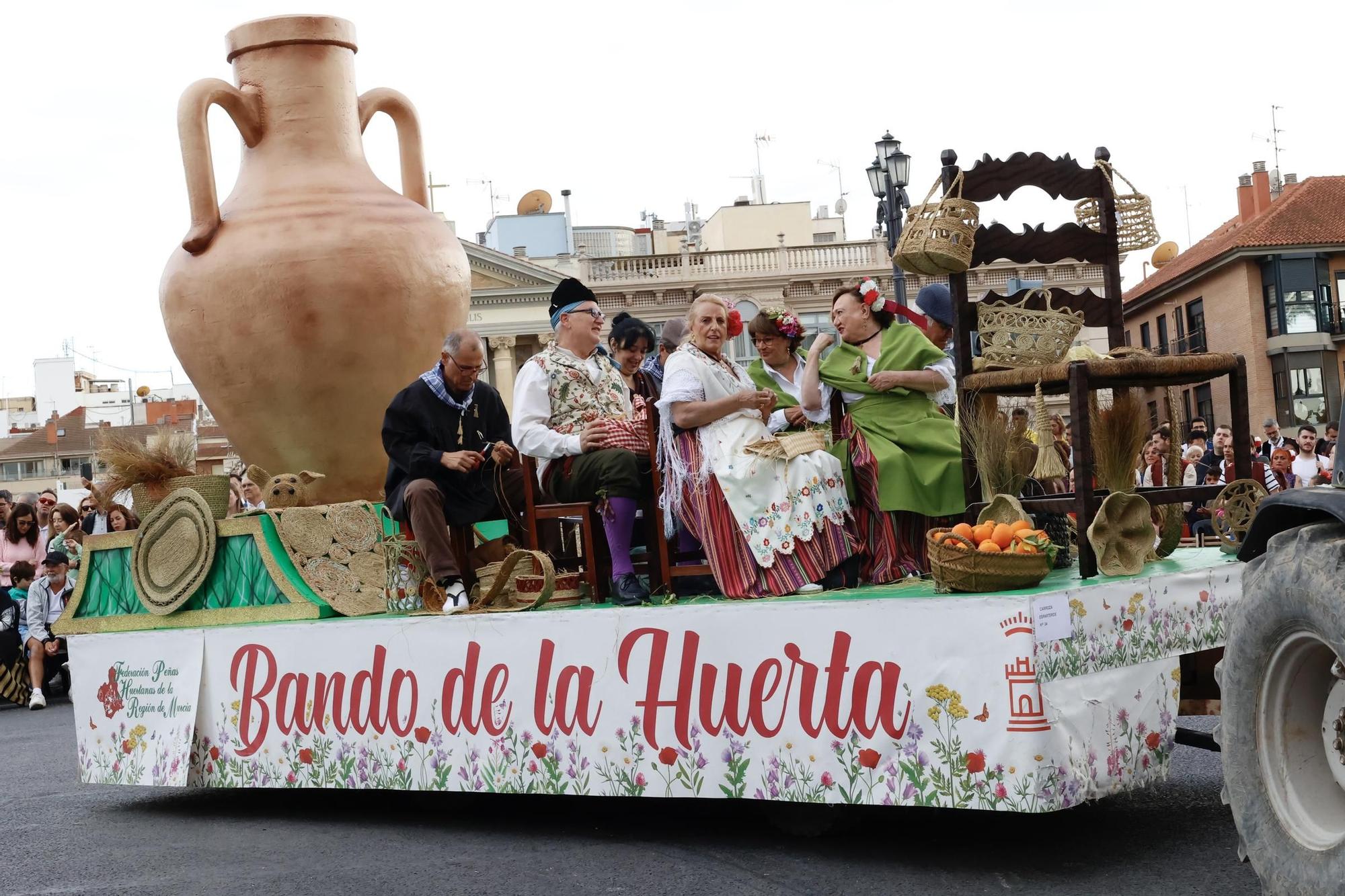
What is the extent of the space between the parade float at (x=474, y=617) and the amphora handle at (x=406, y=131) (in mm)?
19

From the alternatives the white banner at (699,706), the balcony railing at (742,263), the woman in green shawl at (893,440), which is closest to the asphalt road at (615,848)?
the white banner at (699,706)

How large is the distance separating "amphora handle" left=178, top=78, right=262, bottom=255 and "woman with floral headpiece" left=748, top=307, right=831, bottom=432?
2.96 metres

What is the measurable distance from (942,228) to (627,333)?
2.03 meters

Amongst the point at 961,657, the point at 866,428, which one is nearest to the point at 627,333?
the point at 866,428

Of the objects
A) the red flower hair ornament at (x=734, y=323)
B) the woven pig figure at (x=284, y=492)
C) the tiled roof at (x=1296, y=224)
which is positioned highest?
the tiled roof at (x=1296, y=224)

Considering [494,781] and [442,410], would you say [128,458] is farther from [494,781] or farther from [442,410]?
[494,781]

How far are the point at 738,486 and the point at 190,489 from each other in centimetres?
277

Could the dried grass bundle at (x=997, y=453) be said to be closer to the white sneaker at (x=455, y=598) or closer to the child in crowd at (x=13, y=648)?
the white sneaker at (x=455, y=598)

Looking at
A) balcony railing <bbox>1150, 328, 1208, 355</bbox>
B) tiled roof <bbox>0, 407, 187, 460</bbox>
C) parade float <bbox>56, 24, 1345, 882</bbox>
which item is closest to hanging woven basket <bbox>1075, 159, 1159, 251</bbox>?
parade float <bbox>56, 24, 1345, 882</bbox>

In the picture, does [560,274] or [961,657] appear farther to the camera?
[560,274]

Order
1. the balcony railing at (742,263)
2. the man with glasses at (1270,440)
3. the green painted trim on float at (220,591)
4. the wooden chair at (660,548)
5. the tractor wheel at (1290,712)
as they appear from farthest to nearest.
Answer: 1. the balcony railing at (742,263)
2. the man with glasses at (1270,440)
3. the green painted trim on float at (220,591)
4. the wooden chair at (660,548)
5. the tractor wheel at (1290,712)

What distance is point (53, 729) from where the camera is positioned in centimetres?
1007

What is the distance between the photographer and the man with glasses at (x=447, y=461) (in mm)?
6402

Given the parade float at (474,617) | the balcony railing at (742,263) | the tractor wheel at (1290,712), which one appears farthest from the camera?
the balcony railing at (742,263)
